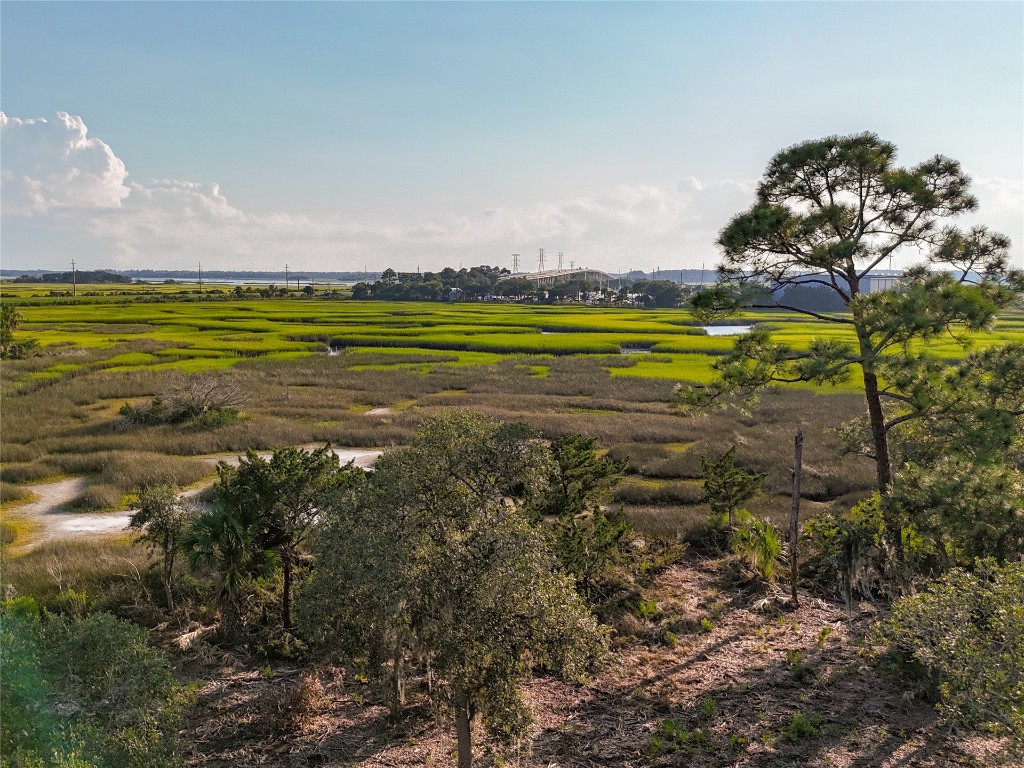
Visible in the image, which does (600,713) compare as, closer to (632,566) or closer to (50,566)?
(632,566)

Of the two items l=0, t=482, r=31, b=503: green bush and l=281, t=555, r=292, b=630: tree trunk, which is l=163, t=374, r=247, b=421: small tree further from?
l=281, t=555, r=292, b=630: tree trunk

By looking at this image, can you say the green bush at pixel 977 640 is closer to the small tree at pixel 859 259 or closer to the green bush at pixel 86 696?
the small tree at pixel 859 259

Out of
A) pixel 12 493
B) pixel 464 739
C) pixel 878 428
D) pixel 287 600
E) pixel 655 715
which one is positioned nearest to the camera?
pixel 464 739

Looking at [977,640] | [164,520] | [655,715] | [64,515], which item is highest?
[977,640]

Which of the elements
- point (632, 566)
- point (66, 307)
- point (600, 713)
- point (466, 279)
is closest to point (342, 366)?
point (632, 566)

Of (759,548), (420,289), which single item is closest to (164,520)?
(759,548)

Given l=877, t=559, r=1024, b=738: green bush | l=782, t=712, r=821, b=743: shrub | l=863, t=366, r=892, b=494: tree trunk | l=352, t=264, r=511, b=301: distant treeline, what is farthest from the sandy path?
l=352, t=264, r=511, b=301: distant treeline

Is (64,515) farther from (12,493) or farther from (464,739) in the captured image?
(464,739)
